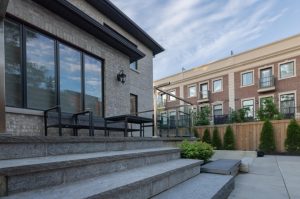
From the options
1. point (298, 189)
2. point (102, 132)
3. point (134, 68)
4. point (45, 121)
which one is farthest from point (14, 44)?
point (134, 68)

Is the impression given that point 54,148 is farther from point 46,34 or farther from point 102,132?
point 102,132

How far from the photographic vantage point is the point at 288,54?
16625mm

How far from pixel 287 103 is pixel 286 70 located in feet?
8.22

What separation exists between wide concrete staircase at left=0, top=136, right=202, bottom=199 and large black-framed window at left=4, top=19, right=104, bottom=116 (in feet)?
5.99

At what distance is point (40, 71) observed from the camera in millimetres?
4316

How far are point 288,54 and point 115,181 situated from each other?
1838cm

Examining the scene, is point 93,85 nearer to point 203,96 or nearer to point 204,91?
point 203,96

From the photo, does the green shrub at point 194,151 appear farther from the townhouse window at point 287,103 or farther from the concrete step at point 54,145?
the townhouse window at point 287,103

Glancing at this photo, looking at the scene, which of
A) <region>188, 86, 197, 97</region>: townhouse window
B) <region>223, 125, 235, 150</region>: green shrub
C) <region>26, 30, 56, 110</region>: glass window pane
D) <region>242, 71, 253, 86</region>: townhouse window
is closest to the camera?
<region>26, 30, 56, 110</region>: glass window pane

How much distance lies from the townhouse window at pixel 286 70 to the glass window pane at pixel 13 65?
17916 mm

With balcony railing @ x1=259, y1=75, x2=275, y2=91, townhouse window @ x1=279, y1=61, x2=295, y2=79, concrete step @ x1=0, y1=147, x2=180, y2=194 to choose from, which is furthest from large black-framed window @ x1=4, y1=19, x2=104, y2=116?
townhouse window @ x1=279, y1=61, x2=295, y2=79

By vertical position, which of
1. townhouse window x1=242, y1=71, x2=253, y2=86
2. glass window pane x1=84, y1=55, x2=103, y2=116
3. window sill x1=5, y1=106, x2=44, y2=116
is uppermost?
townhouse window x1=242, y1=71, x2=253, y2=86

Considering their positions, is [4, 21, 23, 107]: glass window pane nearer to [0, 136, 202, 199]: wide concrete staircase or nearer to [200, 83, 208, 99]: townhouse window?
[0, 136, 202, 199]: wide concrete staircase

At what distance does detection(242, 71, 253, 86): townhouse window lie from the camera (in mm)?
18938
